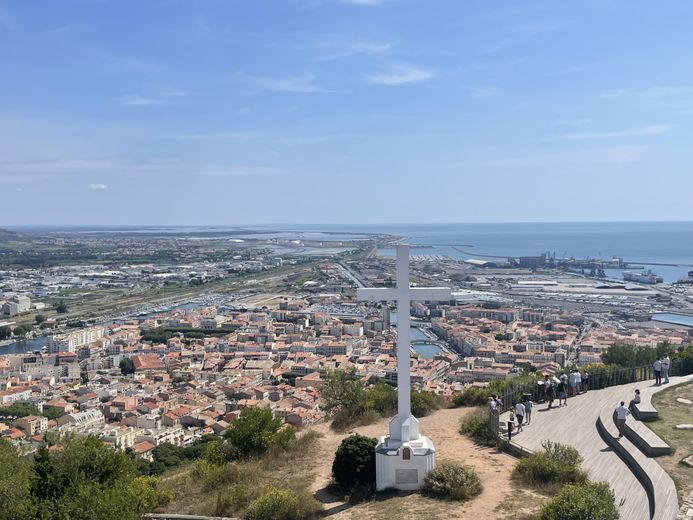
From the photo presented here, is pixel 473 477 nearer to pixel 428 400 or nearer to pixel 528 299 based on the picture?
pixel 428 400

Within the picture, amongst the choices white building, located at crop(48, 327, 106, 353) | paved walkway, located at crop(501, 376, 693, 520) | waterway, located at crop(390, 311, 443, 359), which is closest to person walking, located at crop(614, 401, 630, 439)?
paved walkway, located at crop(501, 376, 693, 520)

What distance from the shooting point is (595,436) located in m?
9.77

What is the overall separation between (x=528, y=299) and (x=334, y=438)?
6231cm

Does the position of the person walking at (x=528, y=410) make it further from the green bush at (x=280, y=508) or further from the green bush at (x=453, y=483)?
the green bush at (x=280, y=508)

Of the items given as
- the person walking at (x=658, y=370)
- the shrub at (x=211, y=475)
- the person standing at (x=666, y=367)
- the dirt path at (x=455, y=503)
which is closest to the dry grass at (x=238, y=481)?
the shrub at (x=211, y=475)

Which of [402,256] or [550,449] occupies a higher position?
[402,256]

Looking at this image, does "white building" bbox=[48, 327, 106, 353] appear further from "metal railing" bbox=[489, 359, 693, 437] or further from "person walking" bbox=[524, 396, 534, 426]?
"person walking" bbox=[524, 396, 534, 426]

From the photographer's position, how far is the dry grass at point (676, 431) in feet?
25.3

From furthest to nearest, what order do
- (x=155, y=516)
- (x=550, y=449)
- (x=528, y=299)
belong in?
(x=528, y=299), (x=550, y=449), (x=155, y=516)

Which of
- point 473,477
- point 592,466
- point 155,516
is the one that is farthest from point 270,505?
point 592,466

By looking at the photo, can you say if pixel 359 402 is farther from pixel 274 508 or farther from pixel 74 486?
pixel 74 486

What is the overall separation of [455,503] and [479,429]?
2.88 metres

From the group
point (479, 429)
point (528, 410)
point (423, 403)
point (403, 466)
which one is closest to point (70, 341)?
point (423, 403)

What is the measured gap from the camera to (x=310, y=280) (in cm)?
9575
